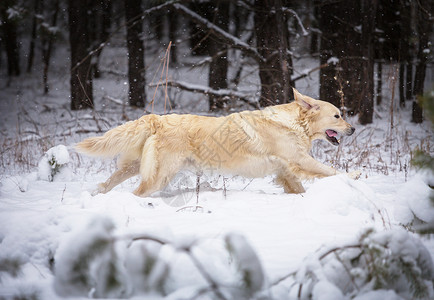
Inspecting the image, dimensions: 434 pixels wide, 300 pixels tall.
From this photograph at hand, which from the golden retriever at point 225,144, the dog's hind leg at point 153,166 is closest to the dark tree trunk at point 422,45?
the golden retriever at point 225,144

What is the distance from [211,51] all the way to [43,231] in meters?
10.5

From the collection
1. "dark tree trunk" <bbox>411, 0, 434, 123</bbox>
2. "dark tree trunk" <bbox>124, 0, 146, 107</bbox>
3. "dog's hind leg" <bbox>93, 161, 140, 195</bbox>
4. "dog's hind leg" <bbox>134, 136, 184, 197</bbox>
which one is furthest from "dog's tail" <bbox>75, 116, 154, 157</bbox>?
"dark tree trunk" <bbox>124, 0, 146, 107</bbox>

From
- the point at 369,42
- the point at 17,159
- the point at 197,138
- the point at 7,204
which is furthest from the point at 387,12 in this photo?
the point at 7,204

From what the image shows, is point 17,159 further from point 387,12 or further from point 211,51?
point 387,12

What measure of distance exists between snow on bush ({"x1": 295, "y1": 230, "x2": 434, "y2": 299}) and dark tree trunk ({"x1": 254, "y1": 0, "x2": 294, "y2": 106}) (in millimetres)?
6110

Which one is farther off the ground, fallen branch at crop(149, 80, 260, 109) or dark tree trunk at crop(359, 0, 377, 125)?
dark tree trunk at crop(359, 0, 377, 125)

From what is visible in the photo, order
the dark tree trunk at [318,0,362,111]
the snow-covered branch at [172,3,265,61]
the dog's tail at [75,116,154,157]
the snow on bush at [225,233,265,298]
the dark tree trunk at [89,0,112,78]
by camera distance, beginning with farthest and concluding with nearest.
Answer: the dark tree trunk at [89,0,112,78] → the dark tree trunk at [318,0,362,111] → the snow-covered branch at [172,3,265,61] → the dog's tail at [75,116,154,157] → the snow on bush at [225,233,265,298]

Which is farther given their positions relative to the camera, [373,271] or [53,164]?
[53,164]

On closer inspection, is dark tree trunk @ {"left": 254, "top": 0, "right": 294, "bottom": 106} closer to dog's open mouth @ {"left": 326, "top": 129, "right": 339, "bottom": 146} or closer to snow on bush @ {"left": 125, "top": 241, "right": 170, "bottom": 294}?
dog's open mouth @ {"left": 326, "top": 129, "right": 339, "bottom": 146}

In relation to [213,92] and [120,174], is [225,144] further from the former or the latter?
[213,92]

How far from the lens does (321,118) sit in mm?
4996

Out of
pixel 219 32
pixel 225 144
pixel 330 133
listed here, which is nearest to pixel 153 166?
pixel 225 144

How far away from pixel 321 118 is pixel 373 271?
10.7 feet

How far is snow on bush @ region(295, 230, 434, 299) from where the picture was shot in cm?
192
